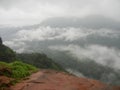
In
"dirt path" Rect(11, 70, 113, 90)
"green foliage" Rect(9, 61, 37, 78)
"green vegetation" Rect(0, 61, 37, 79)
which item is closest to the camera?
"dirt path" Rect(11, 70, 113, 90)

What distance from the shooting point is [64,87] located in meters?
13.6

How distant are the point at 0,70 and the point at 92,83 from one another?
586 cm

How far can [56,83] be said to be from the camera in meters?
14.4

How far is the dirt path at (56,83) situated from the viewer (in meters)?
13.6

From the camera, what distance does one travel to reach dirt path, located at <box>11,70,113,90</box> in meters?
13.6

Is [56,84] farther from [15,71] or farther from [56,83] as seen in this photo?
[15,71]

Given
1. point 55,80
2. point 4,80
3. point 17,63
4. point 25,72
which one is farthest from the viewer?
point 17,63

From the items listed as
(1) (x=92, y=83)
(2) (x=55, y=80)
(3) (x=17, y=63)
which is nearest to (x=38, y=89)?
(2) (x=55, y=80)

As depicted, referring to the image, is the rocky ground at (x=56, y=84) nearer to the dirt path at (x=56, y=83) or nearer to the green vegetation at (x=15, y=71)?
the dirt path at (x=56, y=83)

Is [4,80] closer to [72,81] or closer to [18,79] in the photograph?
[18,79]

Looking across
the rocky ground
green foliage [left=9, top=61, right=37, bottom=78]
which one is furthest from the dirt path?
green foliage [left=9, top=61, right=37, bottom=78]

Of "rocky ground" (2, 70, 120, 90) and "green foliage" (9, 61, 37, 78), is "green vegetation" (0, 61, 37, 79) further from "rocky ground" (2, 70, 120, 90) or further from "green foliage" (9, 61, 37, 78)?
"rocky ground" (2, 70, 120, 90)

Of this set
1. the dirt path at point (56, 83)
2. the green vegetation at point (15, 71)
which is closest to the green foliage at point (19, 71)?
the green vegetation at point (15, 71)

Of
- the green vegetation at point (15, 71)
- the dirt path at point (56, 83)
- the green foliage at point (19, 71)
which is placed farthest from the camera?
the green foliage at point (19, 71)
